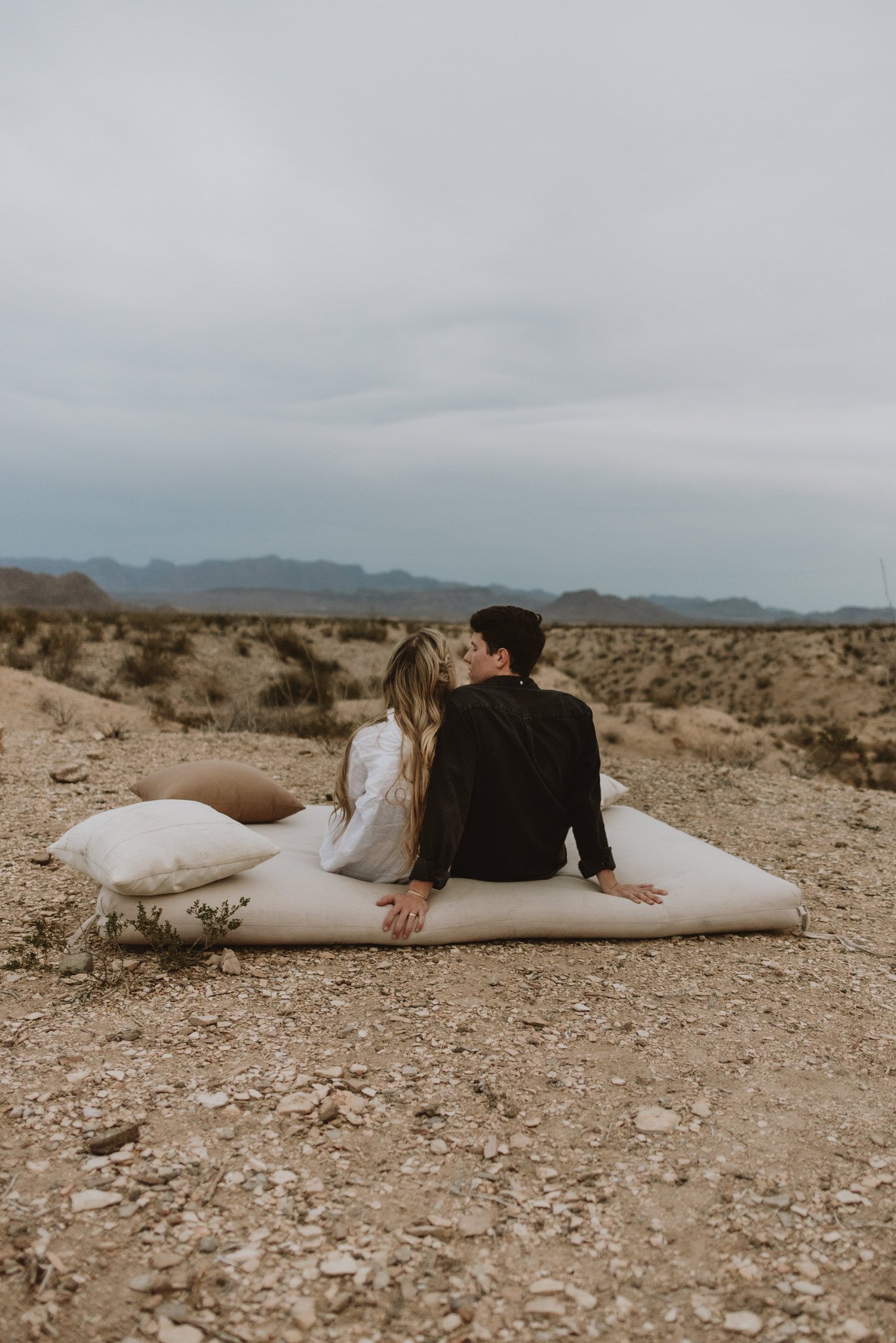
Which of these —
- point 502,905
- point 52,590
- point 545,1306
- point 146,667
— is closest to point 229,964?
point 502,905

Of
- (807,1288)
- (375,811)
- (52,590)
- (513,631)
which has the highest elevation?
(52,590)

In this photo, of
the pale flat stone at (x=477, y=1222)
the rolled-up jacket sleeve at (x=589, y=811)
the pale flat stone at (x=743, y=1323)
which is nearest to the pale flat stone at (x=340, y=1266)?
the pale flat stone at (x=477, y=1222)

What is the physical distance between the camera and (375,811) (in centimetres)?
387

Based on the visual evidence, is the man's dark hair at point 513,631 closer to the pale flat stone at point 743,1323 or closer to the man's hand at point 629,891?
the man's hand at point 629,891

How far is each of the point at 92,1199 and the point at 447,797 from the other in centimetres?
189

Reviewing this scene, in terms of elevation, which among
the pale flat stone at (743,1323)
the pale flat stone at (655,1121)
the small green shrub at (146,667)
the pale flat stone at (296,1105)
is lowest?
the pale flat stone at (743,1323)

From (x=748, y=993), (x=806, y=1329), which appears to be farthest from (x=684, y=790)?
(x=806, y=1329)

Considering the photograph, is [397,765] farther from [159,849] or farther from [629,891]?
[629,891]

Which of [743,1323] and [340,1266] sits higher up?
[340,1266]

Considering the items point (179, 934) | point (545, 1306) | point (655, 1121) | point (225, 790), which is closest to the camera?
point (545, 1306)

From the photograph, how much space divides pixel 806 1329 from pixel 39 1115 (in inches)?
80.1

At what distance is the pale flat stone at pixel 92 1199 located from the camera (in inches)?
86.7

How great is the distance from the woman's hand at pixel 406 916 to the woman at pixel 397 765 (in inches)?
8.1

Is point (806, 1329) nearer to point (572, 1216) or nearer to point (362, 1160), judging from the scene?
point (572, 1216)
